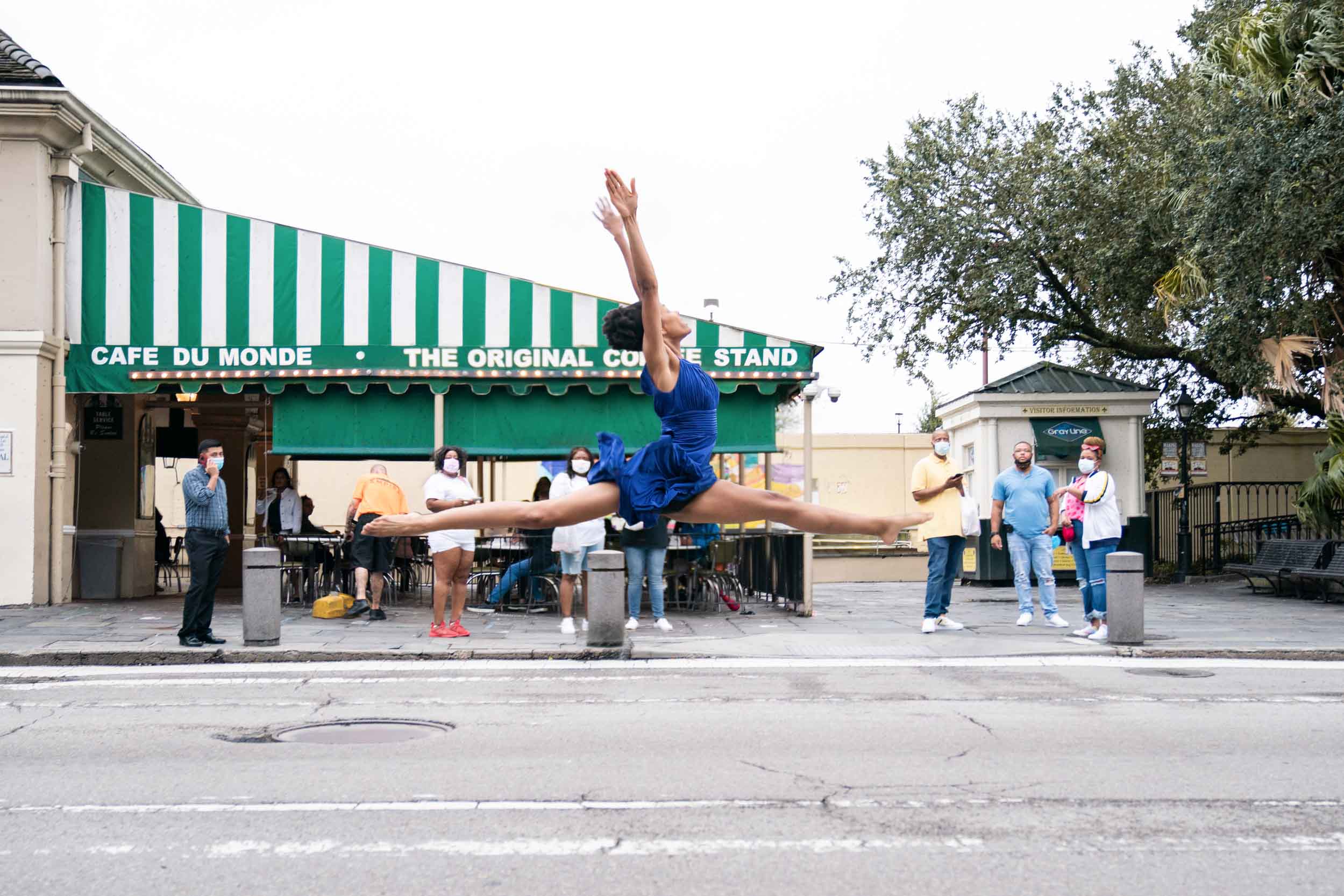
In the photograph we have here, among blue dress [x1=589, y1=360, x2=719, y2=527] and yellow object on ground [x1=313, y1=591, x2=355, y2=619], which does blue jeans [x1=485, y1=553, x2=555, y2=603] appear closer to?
yellow object on ground [x1=313, y1=591, x2=355, y2=619]

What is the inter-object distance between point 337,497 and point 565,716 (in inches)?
1228

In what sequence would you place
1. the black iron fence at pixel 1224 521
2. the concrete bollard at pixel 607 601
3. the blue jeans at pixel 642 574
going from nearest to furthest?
the concrete bollard at pixel 607 601 < the blue jeans at pixel 642 574 < the black iron fence at pixel 1224 521

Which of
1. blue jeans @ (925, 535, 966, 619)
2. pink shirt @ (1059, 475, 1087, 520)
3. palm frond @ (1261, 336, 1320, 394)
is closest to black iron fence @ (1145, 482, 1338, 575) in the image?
palm frond @ (1261, 336, 1320, 394)

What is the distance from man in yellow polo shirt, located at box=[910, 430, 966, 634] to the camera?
13234 mm

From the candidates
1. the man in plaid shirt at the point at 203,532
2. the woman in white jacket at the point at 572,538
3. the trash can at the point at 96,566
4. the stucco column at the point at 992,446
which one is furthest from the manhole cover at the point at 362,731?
the stucco column at the point at 992,446

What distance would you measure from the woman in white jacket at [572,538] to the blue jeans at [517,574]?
202 cm

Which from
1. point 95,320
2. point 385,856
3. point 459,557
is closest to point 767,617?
point 459,557

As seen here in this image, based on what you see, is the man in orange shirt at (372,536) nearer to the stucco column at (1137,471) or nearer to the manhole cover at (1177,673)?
the manhole cover at (1177,673)

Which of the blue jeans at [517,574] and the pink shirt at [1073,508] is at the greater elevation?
the pink shirt at [1073,508]

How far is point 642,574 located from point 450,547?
2672mm

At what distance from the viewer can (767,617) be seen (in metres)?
16.1

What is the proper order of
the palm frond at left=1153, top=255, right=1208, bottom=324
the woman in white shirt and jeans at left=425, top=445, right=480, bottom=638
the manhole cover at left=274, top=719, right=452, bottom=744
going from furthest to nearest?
the palm frond at left=1153, top=255, right=1208, bottom=324, the woman in white shirt and jeans at left=425, top=445, right=480, bottom=638, the manhole cover at left=274, top=719, right=452, bottom=744

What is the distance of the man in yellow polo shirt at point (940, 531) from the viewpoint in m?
13.2

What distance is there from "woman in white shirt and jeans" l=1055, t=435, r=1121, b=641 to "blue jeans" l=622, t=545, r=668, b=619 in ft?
14.8
